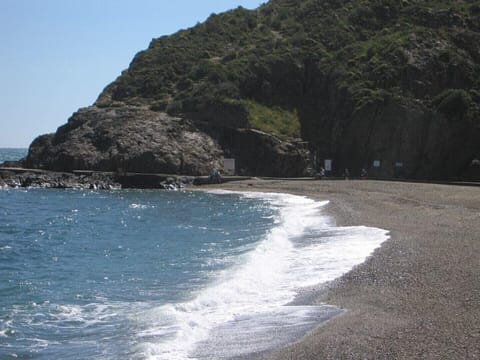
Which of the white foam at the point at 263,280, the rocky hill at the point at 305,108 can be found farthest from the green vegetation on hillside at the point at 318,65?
the white foam at the point at 263,280

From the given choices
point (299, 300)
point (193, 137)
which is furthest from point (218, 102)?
point (299, 300)

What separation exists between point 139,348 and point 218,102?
50820 millimetres

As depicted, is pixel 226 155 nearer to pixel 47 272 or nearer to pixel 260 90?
pixel 260 90

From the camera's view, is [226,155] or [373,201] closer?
[373,201]

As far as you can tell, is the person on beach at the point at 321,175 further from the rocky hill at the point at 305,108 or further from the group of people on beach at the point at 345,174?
the rocky hill at the point at 305,108

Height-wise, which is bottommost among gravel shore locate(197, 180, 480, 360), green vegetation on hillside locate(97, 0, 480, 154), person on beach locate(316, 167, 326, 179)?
gravel shore locate(197, 180, 480, 360)

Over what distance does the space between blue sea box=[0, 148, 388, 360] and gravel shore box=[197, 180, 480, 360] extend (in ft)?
2.15

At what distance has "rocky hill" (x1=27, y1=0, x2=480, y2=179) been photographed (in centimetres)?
5206

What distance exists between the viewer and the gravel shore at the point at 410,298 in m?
8.37

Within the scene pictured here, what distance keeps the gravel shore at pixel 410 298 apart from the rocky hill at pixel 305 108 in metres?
29.0

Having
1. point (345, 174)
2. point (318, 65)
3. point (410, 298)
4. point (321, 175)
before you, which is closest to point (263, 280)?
point (410, 298)

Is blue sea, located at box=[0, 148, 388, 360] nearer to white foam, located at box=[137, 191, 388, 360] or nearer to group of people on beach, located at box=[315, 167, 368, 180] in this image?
white foam, located at box=[137, 191, 388, 360]

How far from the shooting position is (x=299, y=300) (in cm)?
1230

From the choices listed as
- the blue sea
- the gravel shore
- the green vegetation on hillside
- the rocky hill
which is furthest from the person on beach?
the gravel shore
